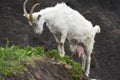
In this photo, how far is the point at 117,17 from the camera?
2547 cm

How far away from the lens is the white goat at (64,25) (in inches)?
551

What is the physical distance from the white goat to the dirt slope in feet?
16.7

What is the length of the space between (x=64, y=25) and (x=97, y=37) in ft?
30.5

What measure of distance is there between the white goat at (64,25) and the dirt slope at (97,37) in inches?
200

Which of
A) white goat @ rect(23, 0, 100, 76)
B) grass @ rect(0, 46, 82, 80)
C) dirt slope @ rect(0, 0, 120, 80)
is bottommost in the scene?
dirt slope @ rect(0, 0, 120, 80)

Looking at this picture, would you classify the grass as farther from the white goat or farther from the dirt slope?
the dirt slope

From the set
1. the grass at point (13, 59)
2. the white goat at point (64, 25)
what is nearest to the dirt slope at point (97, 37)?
the white goat at point (64, 25)

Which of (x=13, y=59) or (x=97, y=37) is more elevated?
(x=13, y=59)

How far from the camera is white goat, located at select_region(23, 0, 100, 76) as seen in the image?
14.0m

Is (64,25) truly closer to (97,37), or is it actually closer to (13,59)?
(13,59)

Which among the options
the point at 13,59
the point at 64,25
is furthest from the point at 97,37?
the point at 13,59

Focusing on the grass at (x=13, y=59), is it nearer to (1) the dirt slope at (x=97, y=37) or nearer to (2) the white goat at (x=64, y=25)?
(2) the white goat at (x=64, y=25)

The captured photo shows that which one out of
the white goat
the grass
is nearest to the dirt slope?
the white goat

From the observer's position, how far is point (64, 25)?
46.1 ft
